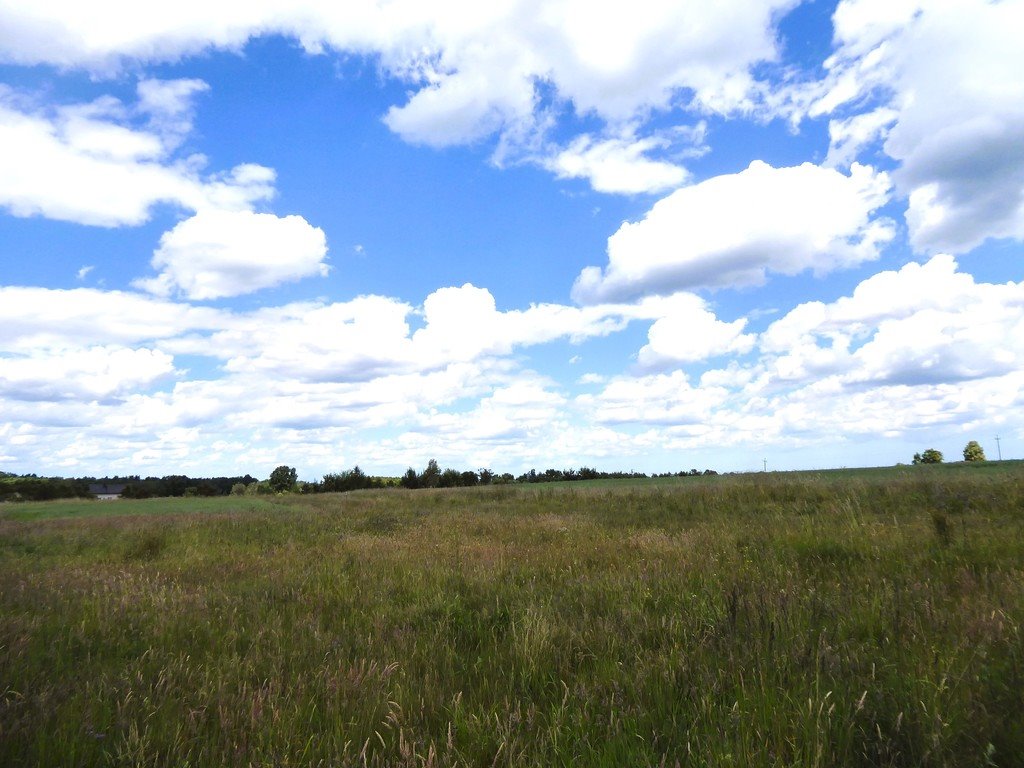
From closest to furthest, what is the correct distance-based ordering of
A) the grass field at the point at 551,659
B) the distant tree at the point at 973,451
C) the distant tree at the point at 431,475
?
the grass field at the point at 551,659
the distant tree at the point at 973,451
the distant tree at the point at 431,475

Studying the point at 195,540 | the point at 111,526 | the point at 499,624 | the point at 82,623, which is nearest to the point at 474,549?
the point at 499,624

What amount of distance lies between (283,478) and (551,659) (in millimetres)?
89341

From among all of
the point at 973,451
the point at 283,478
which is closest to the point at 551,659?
the point at 973,451

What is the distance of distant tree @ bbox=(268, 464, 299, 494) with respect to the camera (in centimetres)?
8406

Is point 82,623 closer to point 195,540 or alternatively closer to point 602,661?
point 602,661

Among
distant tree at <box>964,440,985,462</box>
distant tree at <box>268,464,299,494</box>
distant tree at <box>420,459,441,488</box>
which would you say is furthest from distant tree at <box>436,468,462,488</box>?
distant tree at <box>964,440,985,462</box>

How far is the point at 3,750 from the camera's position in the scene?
9.53 feet

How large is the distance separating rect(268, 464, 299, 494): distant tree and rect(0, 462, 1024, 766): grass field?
80578 millimetres

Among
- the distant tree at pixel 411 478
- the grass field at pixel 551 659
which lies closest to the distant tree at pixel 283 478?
the distant tree at pixel 411 478

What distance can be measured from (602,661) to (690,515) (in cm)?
1300

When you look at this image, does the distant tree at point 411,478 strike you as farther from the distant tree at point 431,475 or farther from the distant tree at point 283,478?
the distant tree at point 283,478

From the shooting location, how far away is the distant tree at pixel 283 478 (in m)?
84.1

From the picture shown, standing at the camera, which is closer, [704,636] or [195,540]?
[704,636]

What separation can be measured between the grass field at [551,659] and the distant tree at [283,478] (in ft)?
264
